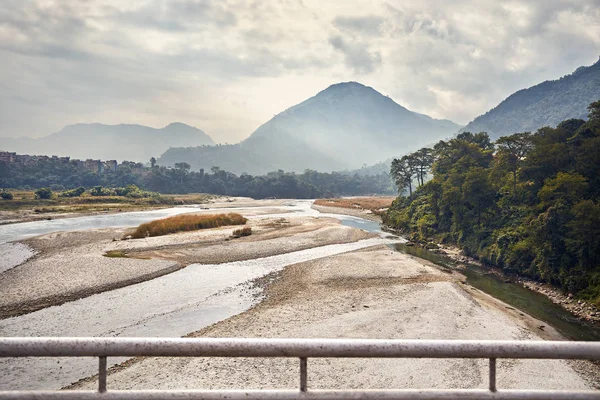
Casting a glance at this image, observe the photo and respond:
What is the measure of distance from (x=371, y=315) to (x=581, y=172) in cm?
2273

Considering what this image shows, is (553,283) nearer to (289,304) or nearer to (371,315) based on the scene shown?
(371,315)

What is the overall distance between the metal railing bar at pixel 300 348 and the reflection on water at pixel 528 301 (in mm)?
17583

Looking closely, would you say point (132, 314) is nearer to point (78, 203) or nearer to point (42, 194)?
point (78, 203)

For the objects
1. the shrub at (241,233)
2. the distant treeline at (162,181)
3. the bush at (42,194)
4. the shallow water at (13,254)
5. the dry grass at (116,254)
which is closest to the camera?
the shallow water at (13,254)

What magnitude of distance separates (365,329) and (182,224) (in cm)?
3741

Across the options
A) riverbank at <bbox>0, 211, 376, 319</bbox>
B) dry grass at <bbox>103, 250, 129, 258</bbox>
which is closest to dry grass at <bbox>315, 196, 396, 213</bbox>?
riverbank at <bbox>0, 211, 376, 319</bbox>

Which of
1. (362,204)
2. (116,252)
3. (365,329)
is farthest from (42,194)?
(365,329)

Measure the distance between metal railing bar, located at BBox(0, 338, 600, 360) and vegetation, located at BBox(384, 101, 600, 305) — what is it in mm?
22633

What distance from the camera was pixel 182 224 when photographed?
156ft

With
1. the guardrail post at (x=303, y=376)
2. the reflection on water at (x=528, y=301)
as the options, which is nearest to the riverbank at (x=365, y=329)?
the reflection on water at (x=528, y=301)

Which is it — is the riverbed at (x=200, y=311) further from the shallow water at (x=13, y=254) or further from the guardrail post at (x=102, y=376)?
the shallow water at (x=13, y=254)

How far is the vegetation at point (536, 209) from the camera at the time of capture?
73.8ft

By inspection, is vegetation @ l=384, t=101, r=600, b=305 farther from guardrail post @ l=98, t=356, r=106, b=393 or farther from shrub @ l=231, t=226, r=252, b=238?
guardrail post @ l=98, t=356, r=106, b=393

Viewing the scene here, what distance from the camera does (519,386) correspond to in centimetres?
1130
